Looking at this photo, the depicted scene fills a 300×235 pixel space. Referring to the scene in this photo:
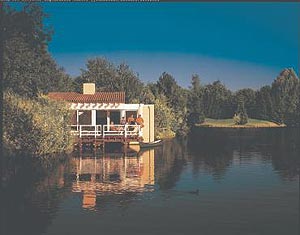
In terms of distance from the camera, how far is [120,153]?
41375mm

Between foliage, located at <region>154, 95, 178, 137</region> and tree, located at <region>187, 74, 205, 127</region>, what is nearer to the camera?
foliage, located at <region>154, 95, 178, 137</region>

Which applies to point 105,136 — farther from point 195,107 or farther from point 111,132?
point 195,107

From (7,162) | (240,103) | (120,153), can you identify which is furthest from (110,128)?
(240,103)

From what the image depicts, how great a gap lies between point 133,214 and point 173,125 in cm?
5101

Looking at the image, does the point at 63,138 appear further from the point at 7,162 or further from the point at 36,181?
the point at 36,181

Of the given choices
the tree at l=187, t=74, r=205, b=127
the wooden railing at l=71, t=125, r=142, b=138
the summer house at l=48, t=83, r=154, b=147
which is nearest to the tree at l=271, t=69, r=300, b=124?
the tree at l=187, t=74, r=205, b=127

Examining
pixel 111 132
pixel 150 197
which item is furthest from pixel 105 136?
pixel 150 197

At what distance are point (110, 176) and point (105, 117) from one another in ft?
79.4

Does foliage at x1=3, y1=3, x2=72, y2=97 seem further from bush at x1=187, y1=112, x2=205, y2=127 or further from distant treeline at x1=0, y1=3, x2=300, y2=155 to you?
bush at x1=187, y1=112, x2=205, y2=127

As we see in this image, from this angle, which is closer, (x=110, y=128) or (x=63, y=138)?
(x=63, y=138)

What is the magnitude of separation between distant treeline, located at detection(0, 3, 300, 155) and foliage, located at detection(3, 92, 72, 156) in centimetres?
65

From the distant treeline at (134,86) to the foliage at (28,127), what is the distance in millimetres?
653

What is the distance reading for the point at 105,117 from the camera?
173 ft

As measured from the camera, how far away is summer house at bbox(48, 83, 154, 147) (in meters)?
44.5
